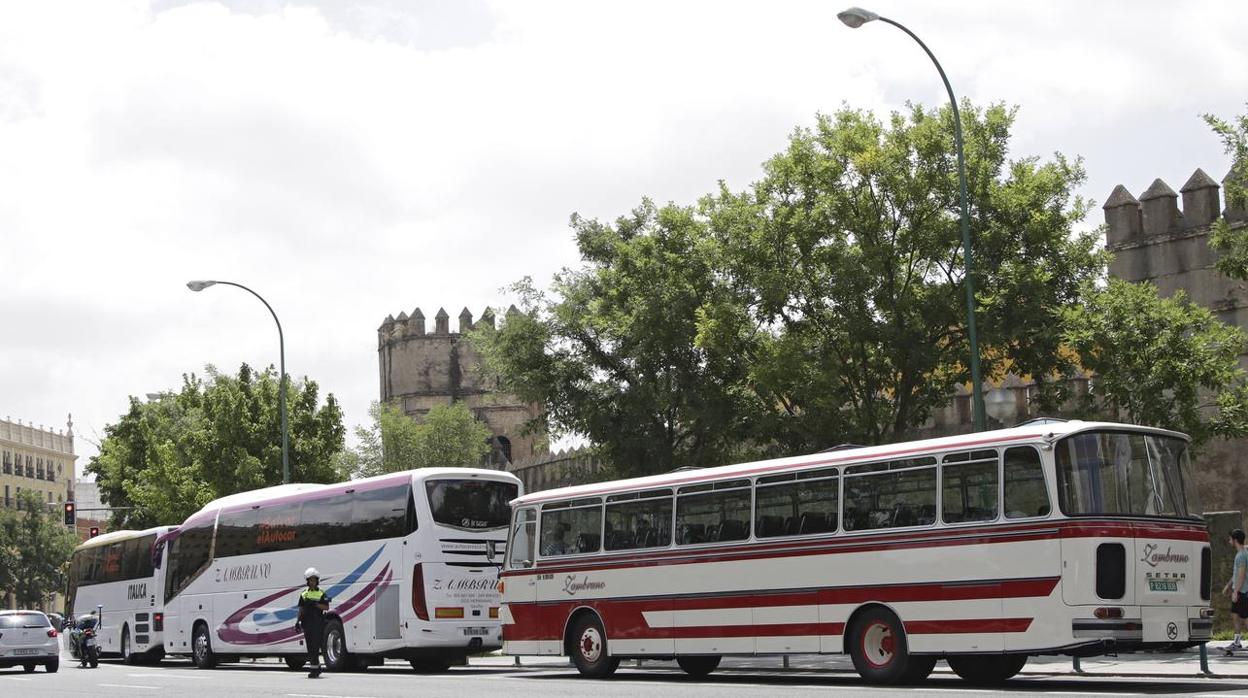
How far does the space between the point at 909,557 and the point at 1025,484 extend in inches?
71.2

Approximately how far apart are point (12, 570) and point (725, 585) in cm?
9414

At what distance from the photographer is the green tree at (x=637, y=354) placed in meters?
37.0

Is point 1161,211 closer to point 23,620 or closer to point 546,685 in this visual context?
point 546,685

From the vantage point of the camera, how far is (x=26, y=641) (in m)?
31.6

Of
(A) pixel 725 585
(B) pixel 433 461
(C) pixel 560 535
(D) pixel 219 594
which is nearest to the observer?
(A) pixel 725 585

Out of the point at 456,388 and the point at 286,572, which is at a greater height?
the point at 456,388

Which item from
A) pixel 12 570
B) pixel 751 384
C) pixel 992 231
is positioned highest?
pixel 992 231

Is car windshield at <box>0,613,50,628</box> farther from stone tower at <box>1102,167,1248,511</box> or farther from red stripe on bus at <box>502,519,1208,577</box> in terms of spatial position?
stone tower at <box>1102,167,1248,511</box>

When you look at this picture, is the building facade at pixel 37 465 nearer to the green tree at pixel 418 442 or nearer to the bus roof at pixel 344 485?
the green tree at pixel 418 442

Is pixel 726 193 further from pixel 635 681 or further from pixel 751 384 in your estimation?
pixel 635 681

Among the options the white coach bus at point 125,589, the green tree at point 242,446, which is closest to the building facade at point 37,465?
the green tree at point 242,446

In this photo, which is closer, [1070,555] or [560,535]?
[1070,555]

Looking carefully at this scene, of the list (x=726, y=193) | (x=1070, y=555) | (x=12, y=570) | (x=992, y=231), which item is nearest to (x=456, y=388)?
(x=12, y=570)

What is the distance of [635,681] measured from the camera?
21.8 m
